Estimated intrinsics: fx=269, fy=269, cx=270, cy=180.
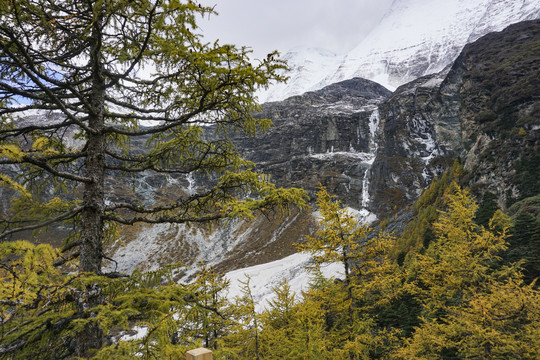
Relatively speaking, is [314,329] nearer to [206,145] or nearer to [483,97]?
[206,145]

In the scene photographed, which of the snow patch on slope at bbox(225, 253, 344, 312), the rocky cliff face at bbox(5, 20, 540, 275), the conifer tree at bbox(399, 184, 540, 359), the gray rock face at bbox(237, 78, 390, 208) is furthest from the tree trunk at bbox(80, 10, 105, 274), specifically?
the gray rock face at bbox(237, 78, 390, 208)

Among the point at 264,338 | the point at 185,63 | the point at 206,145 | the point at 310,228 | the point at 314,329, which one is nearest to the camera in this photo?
the point at 185,63

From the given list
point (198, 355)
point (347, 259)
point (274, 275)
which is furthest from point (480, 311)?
point (274, 275)

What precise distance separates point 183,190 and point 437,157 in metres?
88.2

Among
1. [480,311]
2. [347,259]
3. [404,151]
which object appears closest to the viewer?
[480,311]

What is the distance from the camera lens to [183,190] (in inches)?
4232

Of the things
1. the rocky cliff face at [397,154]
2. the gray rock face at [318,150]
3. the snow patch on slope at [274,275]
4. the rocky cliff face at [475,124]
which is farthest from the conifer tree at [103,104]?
the gray rock face at [318,150]

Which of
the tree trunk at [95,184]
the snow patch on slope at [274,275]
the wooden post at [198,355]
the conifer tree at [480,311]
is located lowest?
the snow patch on slope at [274,275]

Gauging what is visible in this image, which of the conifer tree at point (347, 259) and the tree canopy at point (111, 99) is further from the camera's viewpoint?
the conifer tree at point (347, 259)

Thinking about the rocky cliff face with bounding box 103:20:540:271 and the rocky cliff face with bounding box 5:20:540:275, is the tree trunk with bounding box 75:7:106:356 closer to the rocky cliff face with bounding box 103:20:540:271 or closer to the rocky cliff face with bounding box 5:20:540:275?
the rocky cliff face with bounding box 5:20:540:275

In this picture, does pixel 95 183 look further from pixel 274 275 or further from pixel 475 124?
pixel 475 124

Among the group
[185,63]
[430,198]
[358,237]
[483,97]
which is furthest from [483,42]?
[185,63]

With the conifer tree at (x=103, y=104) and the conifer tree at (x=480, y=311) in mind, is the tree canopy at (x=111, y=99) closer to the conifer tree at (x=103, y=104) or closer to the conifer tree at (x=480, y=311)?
the conifer tree at (x=103, y=104)

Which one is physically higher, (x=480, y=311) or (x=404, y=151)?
(x=404, y=151)
